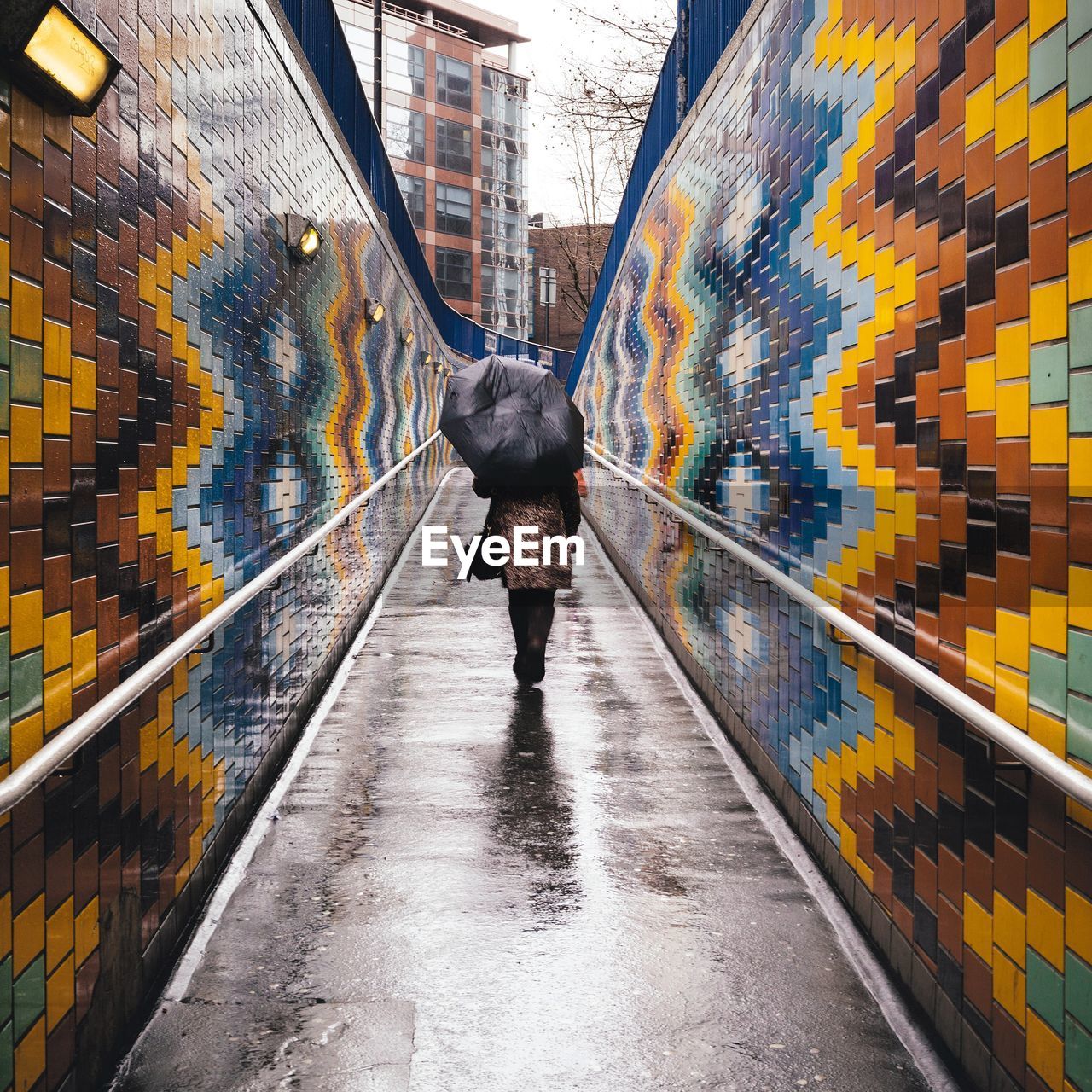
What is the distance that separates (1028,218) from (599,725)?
3663mm

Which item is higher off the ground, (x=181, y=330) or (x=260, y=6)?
(x=260, y=6)

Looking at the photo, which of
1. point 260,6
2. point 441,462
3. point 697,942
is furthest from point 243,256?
point 441,462

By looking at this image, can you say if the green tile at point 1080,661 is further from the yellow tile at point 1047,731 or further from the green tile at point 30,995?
the green tile at point 30,995

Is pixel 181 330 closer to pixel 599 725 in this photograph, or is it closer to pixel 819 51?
pixel 819 51

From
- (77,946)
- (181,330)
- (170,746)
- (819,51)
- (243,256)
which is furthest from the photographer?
(243,256)

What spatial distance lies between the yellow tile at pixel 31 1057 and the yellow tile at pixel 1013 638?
6.20 feet

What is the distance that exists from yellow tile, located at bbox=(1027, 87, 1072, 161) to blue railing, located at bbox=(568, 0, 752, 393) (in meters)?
3.39

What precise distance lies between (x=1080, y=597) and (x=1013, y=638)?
301mm

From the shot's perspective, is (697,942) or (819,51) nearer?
(697,942)

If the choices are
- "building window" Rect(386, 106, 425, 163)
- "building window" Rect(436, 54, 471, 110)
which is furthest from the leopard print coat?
"building window" Rect(436, 54, 471, 110)

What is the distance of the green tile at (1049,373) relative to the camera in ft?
6.76

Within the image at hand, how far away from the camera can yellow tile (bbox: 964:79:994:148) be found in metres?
2.38

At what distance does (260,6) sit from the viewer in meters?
4.61

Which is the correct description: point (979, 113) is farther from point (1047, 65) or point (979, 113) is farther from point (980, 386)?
point (980, 386)
